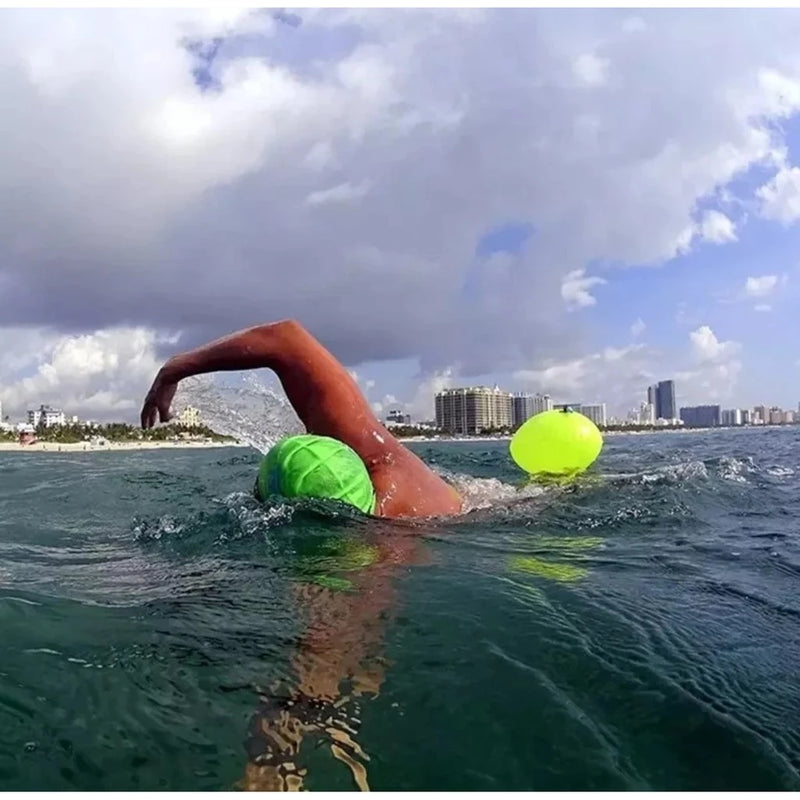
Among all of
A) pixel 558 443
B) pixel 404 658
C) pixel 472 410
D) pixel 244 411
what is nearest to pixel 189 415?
pixel 244 411

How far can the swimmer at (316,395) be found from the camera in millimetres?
8008

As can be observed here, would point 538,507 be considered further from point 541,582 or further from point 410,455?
point 541,582

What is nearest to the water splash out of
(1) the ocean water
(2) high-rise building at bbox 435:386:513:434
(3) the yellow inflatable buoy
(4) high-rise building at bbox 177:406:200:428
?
(4) high-rise building at bbox 177:406:200:428

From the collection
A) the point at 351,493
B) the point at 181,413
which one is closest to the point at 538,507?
the point at 351,493

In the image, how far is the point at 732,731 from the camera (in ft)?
10.3

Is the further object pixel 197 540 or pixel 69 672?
pixel 197 540

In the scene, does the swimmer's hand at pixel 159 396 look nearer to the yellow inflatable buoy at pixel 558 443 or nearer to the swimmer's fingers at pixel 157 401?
the swimmer's fingers at pixel 157 401

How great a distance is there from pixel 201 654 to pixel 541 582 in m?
2.50

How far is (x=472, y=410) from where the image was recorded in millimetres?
97188

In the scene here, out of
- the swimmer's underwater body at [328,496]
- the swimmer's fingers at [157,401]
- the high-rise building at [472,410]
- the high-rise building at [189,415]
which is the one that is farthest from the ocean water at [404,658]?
the high-rise building at [472,410]

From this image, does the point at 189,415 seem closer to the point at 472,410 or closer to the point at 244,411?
the point at 244,411

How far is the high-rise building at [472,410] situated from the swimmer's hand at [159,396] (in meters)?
88.3

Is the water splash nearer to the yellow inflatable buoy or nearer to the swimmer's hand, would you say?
the swimmer's hand

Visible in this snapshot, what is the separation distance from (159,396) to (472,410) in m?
89.9
